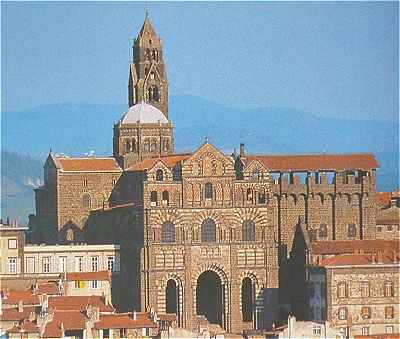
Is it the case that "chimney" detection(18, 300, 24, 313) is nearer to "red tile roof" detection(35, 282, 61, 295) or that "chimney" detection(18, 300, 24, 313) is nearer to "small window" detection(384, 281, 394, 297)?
"red tile roof" detection(35, 282, 61, 295)

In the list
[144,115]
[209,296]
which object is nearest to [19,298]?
[209,296]

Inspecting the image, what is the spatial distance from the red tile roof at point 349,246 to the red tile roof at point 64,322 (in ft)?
54.5

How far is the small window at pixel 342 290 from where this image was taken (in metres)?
95.4

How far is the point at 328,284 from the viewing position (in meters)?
95.8

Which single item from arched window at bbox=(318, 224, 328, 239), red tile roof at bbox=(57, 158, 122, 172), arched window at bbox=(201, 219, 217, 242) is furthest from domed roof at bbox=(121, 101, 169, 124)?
arched window at bbox=(201, 219, 217, 242)

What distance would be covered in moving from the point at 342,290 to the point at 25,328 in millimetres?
17488

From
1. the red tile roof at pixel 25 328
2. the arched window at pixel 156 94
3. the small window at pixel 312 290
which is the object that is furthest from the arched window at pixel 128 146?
the red tile roof at pixel 25 328

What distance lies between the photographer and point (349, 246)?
101938 millimetres

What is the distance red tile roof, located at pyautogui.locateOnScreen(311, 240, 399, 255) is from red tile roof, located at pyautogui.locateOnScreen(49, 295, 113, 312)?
36.5 feet

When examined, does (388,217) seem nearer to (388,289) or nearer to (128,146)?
(128,146)

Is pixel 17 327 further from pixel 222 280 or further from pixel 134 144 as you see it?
pixel 134 144

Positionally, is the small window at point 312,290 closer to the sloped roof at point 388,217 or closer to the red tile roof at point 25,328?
the sloped roof at point 388,217

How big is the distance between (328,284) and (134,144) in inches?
891

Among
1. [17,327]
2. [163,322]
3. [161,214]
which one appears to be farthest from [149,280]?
[17,327]
